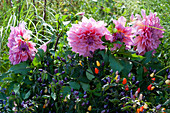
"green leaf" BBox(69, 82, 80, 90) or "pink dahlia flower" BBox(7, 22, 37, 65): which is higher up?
"pink dahlia flower" BBox(7, 22, 37, 65)

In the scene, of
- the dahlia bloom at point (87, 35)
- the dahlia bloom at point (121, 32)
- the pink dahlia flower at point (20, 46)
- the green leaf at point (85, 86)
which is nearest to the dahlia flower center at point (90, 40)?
the dahlia bloom at point (87, 35)

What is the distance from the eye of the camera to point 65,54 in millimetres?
1494

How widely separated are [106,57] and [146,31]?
307 millimetres

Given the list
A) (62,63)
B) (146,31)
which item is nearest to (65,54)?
(62,63)

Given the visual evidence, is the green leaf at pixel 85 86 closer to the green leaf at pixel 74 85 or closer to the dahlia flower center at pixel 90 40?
the green leaf at pixel 74 85

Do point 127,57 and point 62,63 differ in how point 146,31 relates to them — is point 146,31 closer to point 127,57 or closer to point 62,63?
point 127,57

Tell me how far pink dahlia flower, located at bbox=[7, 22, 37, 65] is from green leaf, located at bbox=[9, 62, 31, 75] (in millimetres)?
38

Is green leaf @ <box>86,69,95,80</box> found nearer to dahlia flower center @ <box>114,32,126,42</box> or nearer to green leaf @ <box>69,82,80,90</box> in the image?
green leaf @ <box>69,82,80,90</box>

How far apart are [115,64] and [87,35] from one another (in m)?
0.24

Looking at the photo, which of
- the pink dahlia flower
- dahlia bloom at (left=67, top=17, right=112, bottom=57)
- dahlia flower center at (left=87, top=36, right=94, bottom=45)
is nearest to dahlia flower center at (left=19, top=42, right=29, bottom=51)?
the pink dahlia flower

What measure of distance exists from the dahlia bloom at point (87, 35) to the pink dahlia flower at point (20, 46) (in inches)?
12.9

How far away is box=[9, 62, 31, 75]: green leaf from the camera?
4.98 feet

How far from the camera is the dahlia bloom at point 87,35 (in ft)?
4.51

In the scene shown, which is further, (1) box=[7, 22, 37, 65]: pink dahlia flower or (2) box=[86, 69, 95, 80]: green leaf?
(1) box=[7, 22, 37, 65]: pink dahlia flower
